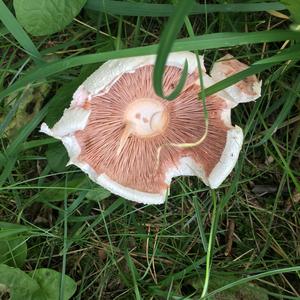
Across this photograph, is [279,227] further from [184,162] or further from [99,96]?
[99,96]

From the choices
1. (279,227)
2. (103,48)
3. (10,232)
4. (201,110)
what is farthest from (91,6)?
(279,227)

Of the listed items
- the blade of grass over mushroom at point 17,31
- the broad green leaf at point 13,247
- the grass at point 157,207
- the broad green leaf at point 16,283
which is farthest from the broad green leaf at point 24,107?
the broad green leaf at point 16,283

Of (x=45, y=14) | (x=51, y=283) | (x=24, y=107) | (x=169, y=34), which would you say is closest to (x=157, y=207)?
(x=51, y=283)

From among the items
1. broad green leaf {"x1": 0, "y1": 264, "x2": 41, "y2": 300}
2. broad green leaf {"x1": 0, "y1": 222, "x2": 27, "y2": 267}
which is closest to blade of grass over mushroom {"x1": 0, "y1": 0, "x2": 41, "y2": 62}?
broad green leaf {"x1": 0, "y1": 222, "x2": 27, "y2": 267}

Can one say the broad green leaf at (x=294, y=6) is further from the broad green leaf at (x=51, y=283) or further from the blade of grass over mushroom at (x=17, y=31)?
the broad green leaf at (x=51, y=283)

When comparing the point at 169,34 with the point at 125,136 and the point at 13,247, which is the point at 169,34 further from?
the point at 13,247

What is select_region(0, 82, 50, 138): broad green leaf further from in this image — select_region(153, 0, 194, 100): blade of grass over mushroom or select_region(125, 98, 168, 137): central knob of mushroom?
select_region(153, 0, 194, 100): blade of grass over mushroom
